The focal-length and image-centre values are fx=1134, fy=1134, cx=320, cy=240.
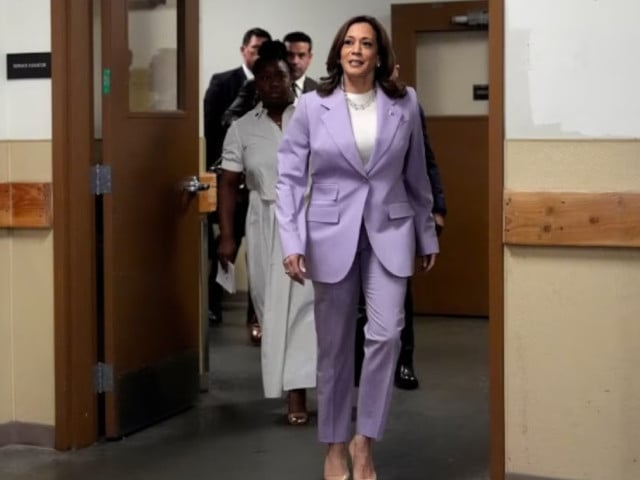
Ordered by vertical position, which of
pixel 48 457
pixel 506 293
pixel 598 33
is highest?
pixel 598 33

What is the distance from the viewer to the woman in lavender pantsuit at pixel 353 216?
3.43 metres

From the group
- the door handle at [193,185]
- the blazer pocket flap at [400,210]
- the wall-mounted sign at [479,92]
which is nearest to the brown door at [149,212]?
the door handle at [193,185]

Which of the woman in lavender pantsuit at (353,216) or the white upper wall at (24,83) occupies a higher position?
the white upper wall at (24,83)

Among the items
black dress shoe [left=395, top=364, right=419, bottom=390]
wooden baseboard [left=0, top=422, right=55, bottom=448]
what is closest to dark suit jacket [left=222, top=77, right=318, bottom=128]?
black dress shoe [left=395, top=364, right=419, bottom=390]

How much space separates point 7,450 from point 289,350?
111 centimetres

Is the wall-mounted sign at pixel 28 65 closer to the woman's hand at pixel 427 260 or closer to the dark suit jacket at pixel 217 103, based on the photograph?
the woman's hand at pixel 427 260

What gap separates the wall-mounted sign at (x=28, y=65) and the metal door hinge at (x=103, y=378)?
1.05 m

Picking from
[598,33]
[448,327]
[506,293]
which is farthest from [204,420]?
[448,327]

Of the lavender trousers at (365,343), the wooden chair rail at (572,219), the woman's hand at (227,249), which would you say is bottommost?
the lavender trousers at (365,343)

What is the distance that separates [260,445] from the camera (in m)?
4.11

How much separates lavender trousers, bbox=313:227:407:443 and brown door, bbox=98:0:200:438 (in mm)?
935

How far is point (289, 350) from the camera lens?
4414mm

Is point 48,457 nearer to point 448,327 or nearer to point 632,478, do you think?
point 632,478

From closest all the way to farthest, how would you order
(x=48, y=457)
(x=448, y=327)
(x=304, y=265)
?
(x=304, y=265) < (x=48, y=457) < (x=448, y=327)
